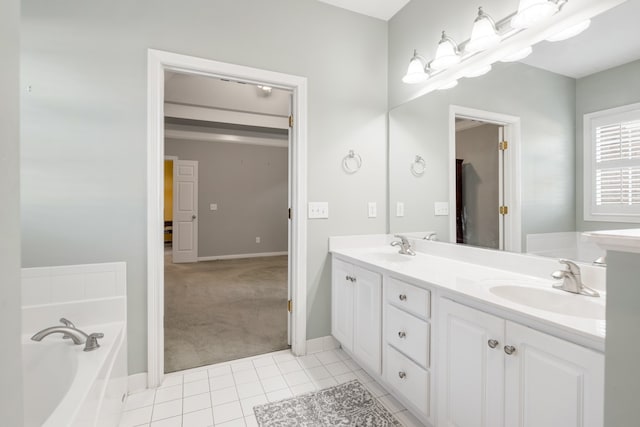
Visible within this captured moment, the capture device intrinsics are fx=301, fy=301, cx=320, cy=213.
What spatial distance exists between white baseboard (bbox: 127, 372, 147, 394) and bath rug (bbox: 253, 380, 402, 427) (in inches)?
29.4

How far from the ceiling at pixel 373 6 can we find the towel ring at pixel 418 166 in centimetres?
121

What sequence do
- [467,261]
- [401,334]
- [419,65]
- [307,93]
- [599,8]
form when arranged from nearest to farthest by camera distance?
1. [599,8]
2. [401,334]
3. [467,261]
4. [419,65]
5. [307,93]

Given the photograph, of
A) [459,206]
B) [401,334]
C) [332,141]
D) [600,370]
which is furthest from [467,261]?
[332,141]

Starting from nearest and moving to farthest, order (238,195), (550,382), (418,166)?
1. (550,382)
2. (418,166)
3. (238,195)

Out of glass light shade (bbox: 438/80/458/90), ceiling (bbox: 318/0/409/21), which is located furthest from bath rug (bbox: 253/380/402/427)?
ceiling (bbox: 318/0/409/21)

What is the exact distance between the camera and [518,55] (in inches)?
62.7

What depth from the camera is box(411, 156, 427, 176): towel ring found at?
2.31 meters

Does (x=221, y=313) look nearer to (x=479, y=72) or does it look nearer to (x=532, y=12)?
(x=479, y=72)

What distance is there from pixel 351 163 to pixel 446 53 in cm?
98

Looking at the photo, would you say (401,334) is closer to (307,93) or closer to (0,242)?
(0,242)

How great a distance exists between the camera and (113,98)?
1759 millimetres

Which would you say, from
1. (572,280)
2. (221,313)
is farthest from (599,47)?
(221,313)

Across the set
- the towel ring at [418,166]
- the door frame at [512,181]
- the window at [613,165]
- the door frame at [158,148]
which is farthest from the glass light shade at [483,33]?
the door frame at [158,148]

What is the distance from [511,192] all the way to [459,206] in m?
0.38
